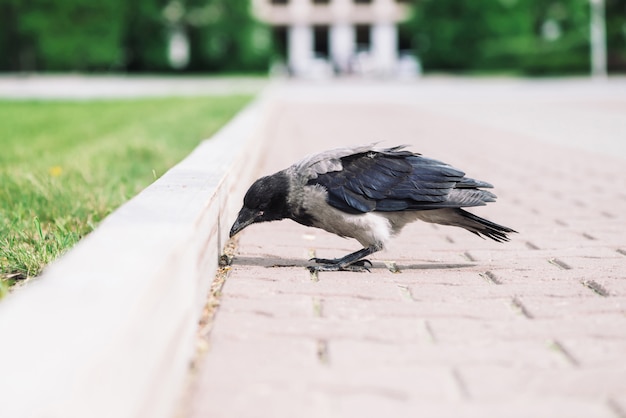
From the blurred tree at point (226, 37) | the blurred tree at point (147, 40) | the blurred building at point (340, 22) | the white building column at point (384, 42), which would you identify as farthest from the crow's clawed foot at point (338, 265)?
the white building column at point (384, 42)

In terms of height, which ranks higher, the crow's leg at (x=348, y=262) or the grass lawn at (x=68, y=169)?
the grass lawn at (x=68, y=169)

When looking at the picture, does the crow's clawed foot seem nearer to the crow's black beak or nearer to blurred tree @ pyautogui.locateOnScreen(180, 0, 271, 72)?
the crow's black beak

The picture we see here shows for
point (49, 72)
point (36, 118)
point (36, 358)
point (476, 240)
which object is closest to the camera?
point (36, 358)

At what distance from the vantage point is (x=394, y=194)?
397 cm

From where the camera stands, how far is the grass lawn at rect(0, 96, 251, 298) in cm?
406

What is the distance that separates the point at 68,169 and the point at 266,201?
3467mm

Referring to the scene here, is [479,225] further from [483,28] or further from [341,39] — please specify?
[341,39]

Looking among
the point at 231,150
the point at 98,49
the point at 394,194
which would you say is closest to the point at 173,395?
the point at 394,194

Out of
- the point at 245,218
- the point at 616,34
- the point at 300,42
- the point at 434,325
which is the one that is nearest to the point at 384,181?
the point at 245,218

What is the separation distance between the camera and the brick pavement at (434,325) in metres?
2.34

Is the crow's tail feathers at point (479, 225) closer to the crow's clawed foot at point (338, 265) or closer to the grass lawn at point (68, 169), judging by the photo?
the crow's clawed foot at point (338, 265)

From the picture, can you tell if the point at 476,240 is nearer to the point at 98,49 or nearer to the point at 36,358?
the point at 36,358

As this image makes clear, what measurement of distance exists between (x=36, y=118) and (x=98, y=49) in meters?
34.6

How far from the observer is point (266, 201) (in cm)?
395
